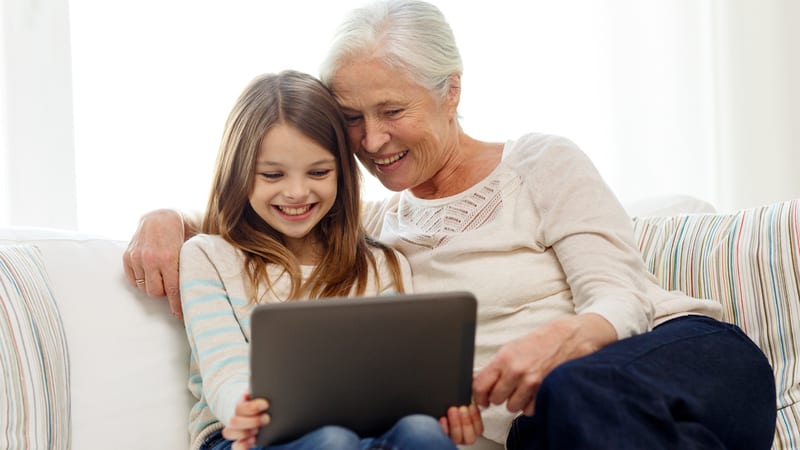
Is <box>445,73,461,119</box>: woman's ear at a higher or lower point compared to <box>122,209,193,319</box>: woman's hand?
higher

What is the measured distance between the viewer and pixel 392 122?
5.59ft

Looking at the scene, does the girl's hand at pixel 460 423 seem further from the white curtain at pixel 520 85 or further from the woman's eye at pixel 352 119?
the white curtain at pixel 520 85

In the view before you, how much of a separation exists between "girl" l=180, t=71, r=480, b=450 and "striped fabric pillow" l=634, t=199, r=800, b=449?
560 millimetres

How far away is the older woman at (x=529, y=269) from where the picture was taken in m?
Result: 1.17

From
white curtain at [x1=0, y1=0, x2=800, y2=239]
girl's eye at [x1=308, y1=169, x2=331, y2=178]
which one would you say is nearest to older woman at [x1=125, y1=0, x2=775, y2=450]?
girl's eye at [x1=308, y1=169, x2=331, y2=178]

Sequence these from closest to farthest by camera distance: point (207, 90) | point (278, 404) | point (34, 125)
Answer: point (278, 404) < point (34, 125) < point (207, 90)

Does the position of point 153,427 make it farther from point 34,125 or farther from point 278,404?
point 34,125

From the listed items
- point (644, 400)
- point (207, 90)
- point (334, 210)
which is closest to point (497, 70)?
point (207, 90)

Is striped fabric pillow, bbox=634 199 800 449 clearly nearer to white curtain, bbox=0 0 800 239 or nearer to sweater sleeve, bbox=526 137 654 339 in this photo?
sweater sleeve, bbox=526 137 654 339

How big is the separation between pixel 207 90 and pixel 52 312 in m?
1.23

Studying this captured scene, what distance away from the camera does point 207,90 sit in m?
2.57

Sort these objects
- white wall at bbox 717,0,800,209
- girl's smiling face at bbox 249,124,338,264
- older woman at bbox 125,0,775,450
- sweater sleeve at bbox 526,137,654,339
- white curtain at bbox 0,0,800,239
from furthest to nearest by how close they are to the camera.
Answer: white wall at bbox 717,0,800,209 < white curtain at bbox 0,0,800,239 < girl's smiling face at bbox 249,124,338,264 < sweater sleeve at bbox 526,137,654,339 < older woman at bbox 125,0,775,450

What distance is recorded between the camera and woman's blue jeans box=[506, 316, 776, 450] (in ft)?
3.64

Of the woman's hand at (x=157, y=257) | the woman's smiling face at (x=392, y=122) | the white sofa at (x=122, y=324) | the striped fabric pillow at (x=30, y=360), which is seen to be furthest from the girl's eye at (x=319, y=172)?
the striped fabric pillow at (x=30, y=360)
